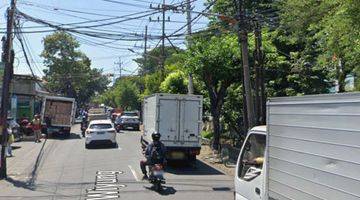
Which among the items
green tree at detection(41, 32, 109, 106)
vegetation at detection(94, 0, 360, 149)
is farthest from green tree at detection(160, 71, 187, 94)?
green tree at detection(41, 32, 109, 106)

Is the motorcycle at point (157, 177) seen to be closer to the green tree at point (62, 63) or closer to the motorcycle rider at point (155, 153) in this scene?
the motorcycle rider at point (155, 153)

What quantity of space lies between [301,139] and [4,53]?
1783 cm

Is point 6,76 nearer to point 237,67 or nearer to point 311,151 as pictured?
point 237,67

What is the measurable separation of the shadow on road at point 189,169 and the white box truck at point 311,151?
13.6 metres

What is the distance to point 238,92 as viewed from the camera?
30.8 metres

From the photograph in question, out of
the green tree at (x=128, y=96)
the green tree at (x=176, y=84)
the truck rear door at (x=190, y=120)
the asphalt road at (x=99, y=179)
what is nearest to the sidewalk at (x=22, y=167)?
the asphalt road at (x=99, y=179)

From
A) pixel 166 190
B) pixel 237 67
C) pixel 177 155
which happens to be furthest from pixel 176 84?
pixel 166 190

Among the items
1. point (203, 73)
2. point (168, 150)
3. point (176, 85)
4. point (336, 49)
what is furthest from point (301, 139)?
point (176, 85)

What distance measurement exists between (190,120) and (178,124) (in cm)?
53

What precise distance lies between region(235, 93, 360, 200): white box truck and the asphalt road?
843cm

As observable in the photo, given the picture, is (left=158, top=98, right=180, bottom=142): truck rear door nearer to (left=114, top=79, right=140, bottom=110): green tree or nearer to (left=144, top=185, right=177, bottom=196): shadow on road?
(left=144, top=185, right=177, bottom=196): shadow on road

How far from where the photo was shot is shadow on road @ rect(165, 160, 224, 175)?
20977 mm

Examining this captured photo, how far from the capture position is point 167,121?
2283cm

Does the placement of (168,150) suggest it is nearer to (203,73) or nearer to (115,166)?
(115,166)
